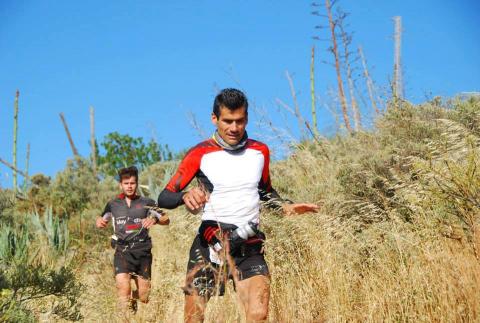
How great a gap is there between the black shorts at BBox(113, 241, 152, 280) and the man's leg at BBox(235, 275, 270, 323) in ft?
12.3

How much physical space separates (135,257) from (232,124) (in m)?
3.88

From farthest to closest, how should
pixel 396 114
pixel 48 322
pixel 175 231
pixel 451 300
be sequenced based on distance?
1. pixel 175 231
2. pixel 396 114
3. pixel 48 322
4. pixel 451 300

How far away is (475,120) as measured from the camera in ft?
25.2

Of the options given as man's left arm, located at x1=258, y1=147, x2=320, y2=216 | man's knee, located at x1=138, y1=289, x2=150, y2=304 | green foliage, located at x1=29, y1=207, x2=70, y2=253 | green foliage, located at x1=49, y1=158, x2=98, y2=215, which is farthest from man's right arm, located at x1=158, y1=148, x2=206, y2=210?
green foliage, located at x1=49, y1=158, x2=98, y2=215

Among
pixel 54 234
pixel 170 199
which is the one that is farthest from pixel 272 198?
pixel 54 234

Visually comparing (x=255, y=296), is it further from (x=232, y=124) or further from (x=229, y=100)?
(x=229, y=100)

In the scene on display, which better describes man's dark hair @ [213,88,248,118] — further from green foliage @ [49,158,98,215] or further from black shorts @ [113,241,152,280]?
green foliage @ [49,158,98,215]

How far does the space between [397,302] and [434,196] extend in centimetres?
90

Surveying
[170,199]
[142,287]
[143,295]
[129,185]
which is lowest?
[143,295]

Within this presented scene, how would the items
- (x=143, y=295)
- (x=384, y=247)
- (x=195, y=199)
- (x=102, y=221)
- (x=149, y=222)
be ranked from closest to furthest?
(x=195, y=199) < (x=384, y=247) < (x=149, y=222) < (x=143, y=295) < (x=102, y=221)

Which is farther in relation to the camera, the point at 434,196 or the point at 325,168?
the point at 325,168

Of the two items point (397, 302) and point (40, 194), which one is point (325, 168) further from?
point (40, 194)

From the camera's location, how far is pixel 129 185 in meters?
8.30

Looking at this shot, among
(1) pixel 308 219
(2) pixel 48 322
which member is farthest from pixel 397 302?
(2) pixel 48 322
